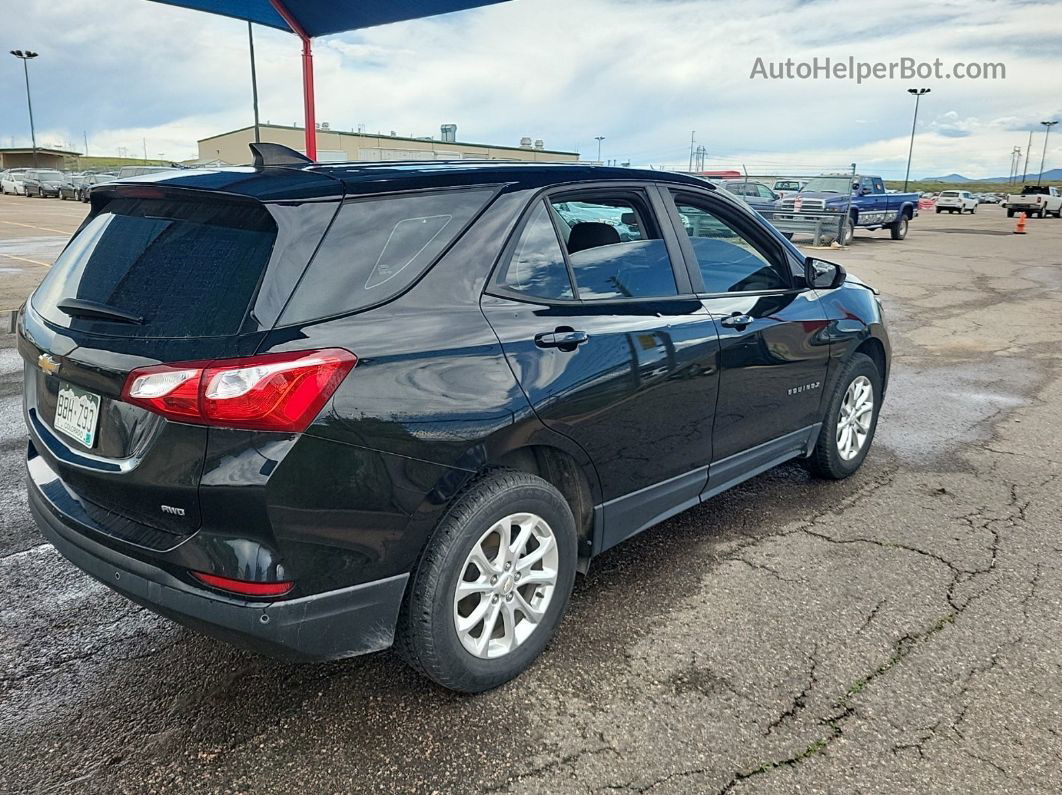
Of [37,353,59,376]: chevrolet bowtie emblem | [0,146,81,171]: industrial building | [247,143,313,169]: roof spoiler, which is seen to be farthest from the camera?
[0,146,81,171]: industrial building

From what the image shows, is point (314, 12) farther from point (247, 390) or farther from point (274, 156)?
point (247, 390)

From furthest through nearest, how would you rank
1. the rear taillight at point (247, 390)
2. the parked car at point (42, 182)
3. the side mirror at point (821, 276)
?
the parked car at point (42, 182), the side mirror at point (821, 276), the rear taillight at point (247, 390)

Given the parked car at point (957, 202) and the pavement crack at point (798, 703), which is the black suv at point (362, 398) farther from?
the parked car at point (957, 202)

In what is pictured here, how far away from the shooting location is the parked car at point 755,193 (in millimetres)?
23047

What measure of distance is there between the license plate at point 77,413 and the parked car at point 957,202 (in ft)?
206

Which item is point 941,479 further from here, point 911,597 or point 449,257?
point 449,257

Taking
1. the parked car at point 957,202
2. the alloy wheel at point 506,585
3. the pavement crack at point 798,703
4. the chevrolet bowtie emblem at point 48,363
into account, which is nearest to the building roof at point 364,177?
the chevrolet bowtie emblem at point 48,363

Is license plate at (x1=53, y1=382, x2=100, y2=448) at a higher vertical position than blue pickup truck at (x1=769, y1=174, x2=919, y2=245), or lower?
lower

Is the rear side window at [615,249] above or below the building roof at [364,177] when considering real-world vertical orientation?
below

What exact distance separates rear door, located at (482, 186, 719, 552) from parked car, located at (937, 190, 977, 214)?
201ft

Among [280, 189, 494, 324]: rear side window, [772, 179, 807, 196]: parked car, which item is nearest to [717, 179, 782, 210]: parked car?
[772, 179, 807, 196]: parked car

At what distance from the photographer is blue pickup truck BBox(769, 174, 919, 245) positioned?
2245cm

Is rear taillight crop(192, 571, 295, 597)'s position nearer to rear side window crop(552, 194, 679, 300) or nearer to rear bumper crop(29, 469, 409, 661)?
rear bumper crop(29, 469, 409, 661)

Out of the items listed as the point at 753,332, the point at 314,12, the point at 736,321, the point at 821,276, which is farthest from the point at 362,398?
the point at 314,12
